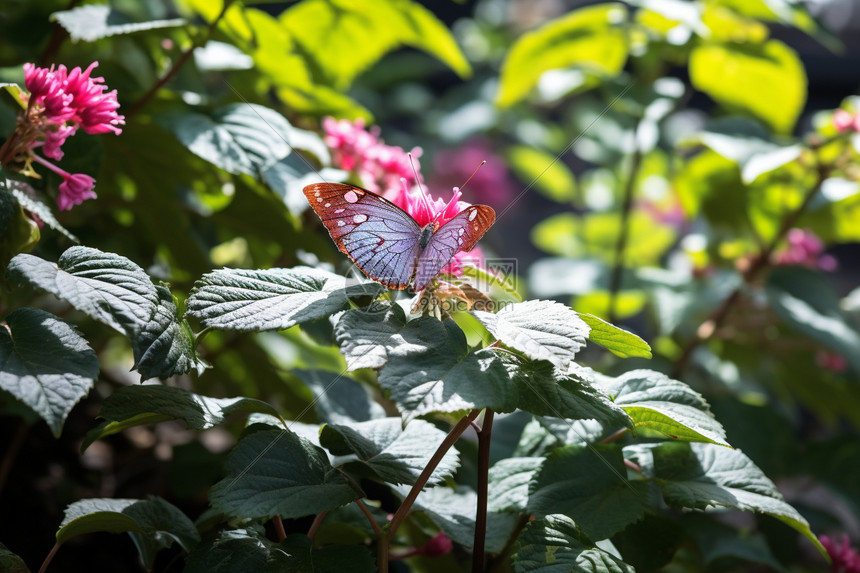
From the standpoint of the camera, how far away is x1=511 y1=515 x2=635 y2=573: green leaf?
51 centimetres

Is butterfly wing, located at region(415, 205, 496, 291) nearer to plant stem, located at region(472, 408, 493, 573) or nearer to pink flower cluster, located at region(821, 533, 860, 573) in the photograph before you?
plant stem, located at region(472, 408, 493, 573)

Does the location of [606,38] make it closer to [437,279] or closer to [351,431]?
[437,279]

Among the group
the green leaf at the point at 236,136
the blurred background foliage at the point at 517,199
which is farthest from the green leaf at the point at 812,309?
the green leaf at the point at 236,136

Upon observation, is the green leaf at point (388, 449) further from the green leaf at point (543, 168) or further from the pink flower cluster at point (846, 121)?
the green leaf at point (543, 168)

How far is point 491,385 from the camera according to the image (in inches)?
18.4

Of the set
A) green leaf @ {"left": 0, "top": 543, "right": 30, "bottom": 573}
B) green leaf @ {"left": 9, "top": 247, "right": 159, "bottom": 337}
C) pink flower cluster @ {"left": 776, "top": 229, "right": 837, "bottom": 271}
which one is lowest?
pink flower cluster @ {"left": 776, "top": 229, "right": 837, "bottom": 271}

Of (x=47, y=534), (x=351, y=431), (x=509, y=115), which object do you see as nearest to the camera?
(x=351, y=431)

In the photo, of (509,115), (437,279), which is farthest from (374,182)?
(509,115)

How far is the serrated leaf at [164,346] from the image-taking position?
1.56 ft

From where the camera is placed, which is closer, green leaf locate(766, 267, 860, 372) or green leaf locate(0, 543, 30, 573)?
green leaf locate(0, 543, 30, 573)

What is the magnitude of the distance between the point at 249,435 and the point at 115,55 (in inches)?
25.5

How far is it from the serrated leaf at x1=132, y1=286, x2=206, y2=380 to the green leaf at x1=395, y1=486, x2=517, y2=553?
255mm

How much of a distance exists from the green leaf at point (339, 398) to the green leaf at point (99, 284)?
272 mm

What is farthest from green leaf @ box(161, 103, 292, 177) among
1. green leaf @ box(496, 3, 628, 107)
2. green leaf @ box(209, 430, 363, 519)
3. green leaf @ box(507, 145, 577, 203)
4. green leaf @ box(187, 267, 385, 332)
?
green leaf @ box(507, 145, 577, 203)
